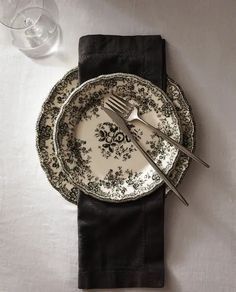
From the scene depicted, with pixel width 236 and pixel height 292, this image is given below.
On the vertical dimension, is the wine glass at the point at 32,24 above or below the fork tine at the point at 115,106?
above

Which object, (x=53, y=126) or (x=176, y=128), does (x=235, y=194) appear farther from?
(x=53, y=126)

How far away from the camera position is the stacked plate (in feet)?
2.28

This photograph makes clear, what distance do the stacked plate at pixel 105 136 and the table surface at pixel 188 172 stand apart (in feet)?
0.09

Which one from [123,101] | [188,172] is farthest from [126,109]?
[188,172]

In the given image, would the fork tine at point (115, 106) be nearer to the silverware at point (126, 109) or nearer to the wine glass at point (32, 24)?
the silverware at point (126, 109)

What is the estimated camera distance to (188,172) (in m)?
0.71

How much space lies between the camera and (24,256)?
0.71m

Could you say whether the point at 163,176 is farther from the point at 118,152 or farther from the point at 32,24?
the point at 32,24

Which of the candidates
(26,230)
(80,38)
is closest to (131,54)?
(80,38)

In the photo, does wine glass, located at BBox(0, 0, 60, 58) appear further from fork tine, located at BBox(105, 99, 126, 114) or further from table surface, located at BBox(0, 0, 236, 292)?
fork tine, located at BBox(105, 99, 126, 114)

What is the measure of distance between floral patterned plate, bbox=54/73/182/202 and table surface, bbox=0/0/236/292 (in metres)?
0.05

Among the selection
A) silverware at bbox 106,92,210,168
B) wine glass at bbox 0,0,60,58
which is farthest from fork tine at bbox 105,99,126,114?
wine glass at bbox 0,0,60,58

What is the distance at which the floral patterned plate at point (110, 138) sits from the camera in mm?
694

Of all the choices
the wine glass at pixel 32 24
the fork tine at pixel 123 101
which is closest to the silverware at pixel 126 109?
the fork tine at pixel 123 101
